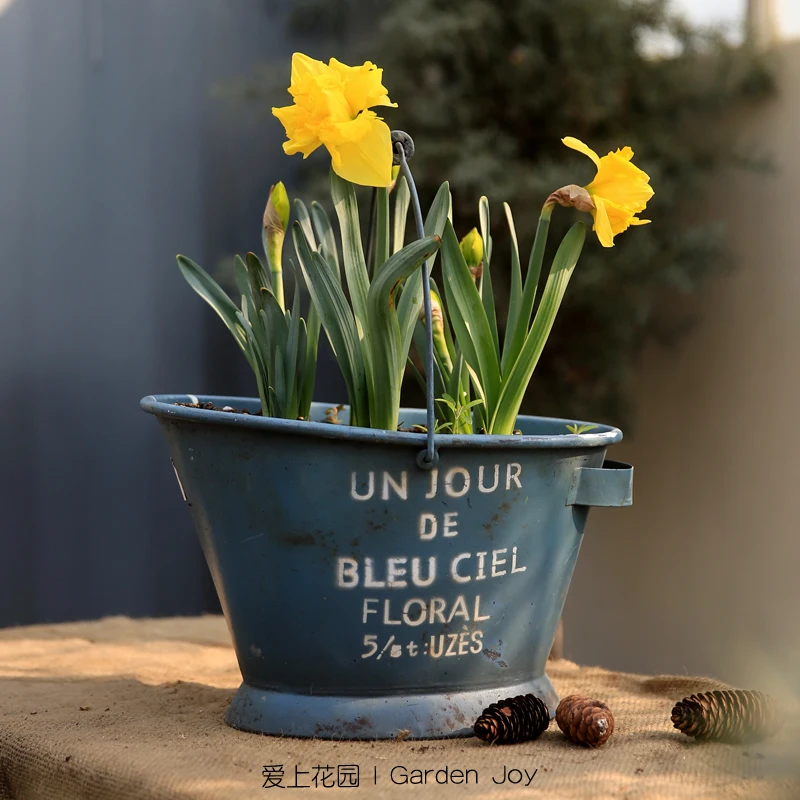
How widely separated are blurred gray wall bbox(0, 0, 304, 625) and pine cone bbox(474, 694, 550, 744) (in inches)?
60.5

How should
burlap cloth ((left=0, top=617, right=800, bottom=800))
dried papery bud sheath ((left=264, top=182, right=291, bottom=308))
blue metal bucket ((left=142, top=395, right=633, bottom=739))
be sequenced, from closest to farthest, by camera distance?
burlap cloth ((left=0, top=617, right=800, bottom=800)), blue metal bucket ((left=142, top=395, right=633, bottom=739)), dried papery bud sheath ((left=264, top=182, right=291, bottom=308))

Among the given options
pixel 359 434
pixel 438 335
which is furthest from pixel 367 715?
pixel 438 335

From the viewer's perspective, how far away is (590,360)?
2.11 metres

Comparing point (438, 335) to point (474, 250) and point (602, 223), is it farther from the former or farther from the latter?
point (602, 223)

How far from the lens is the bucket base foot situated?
72 cm

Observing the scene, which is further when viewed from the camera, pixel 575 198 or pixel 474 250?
pixel 474 250

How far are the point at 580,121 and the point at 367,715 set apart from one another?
62.8 inches

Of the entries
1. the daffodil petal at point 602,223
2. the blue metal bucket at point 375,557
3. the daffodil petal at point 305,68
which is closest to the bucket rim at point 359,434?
the blue metal bucket at point 375,557

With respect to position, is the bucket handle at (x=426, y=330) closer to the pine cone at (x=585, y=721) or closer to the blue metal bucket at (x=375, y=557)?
the blue metal bucket at (x=375, y=557)

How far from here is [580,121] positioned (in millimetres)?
2023

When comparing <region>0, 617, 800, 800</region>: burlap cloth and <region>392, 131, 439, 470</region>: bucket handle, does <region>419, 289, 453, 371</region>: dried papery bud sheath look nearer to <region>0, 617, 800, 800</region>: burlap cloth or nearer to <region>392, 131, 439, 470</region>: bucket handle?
<region>392, 131, 439, 470</region>: bucket handle

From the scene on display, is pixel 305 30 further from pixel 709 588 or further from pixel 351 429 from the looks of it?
pixel 351 429

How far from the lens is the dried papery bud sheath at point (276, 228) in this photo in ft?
2.75

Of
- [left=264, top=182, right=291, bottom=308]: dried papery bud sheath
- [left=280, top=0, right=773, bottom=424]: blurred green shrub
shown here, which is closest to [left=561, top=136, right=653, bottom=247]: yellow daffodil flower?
[left=264, top=182, right=291, bottom=308]: dried papery bud sheath
